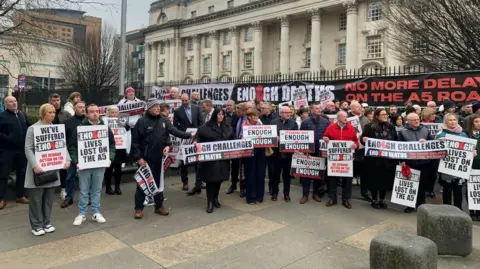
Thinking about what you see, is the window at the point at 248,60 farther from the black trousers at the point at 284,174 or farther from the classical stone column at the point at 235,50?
the black trousers at the point at 284,174

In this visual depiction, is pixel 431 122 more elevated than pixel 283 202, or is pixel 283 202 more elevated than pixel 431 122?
pixel 431 122

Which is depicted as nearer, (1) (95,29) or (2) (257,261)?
(2) (257,261)

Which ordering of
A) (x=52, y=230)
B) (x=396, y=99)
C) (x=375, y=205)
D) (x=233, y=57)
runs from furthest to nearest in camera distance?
1. (x=233, y=57)
2. (x=396, y=99)
3. (x=375, y=205)
4. (x=52, y=230)

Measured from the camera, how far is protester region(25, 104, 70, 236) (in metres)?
5.48

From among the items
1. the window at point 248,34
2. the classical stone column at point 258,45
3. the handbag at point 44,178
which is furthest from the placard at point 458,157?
the window at point 248,34

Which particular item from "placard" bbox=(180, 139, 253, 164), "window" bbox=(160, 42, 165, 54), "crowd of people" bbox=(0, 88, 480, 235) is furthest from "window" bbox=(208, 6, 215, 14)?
"placard" bbox=(180, 139, 253, 164)

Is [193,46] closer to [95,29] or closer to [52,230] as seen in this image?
[95,29]

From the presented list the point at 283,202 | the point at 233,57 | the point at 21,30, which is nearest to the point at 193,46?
the point at 233,57

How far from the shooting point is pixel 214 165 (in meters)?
6.97

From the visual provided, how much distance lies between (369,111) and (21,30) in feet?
32.6

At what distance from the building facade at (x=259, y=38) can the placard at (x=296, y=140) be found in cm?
3228

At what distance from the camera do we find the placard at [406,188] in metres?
7.18

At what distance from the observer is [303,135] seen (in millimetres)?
7789

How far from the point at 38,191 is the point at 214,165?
9.50ft
